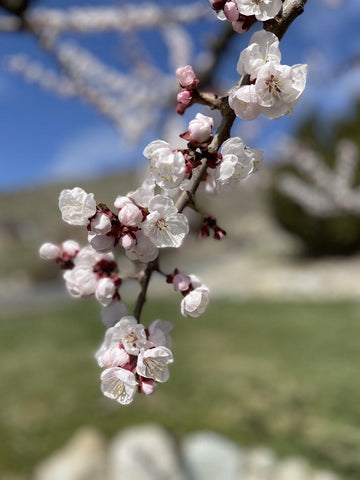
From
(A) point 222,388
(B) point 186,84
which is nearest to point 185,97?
Result: (B) point 186,84

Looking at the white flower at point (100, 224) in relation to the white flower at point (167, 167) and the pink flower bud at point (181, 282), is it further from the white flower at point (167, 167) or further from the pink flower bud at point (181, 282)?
Answer: the pink flower bud at point (181, 282)

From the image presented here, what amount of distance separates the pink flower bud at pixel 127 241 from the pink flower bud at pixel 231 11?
426 millimetres

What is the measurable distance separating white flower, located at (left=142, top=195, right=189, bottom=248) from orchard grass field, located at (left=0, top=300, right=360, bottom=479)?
10.5 ft

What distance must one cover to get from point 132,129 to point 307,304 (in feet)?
15.8

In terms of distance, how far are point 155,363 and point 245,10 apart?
2.11 ft

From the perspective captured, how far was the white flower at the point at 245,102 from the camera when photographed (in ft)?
2.58

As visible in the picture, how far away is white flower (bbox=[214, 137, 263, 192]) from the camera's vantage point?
0.83 metres

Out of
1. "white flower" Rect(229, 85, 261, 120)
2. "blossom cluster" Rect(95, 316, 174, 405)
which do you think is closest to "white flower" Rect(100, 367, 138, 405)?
"blossom cluster" Rect(95, 316, 174, 405)

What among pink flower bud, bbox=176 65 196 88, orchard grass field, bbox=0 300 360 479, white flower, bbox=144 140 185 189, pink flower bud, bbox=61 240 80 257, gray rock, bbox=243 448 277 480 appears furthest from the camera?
orchard grass field, bbox=0 300 360 479

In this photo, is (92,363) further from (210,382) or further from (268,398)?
(268,398)

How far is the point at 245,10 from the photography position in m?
0.81

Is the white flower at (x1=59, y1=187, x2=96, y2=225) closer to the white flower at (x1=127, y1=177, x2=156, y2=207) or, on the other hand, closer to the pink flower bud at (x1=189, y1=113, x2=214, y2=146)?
the white flower at (x1=127, y1=177, x2=156, y2=207)

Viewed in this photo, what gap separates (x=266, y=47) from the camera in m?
0.81

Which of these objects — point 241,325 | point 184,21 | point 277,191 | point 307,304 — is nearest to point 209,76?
point 184,21
